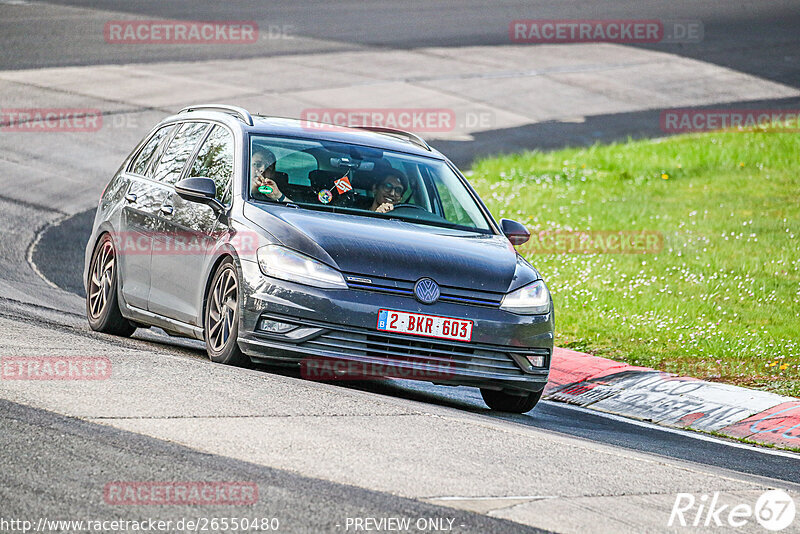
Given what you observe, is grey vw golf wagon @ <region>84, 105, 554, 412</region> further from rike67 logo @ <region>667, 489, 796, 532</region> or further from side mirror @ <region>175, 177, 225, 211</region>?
rike67 logo @ <region>667, 489, 796, 532</region>

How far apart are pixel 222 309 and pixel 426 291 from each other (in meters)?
1.40

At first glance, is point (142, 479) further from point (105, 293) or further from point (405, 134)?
point (405, 134)

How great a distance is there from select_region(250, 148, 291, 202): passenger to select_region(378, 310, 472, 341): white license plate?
4.39 ft

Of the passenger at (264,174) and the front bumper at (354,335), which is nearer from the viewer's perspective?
the front bumper at (354,335)

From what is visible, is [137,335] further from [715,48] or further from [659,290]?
[715,48]

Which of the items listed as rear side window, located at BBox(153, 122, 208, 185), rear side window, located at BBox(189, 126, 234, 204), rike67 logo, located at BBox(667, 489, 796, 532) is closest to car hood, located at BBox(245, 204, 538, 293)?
rear side window, located at BBox(189, 126, 234, 204)

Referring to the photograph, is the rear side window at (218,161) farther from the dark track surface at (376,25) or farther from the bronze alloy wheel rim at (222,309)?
the dark track surface at (376,25)

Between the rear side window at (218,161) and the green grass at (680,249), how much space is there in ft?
13.4

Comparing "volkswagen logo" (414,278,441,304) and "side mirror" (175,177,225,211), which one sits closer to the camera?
"volkswagen logo" (414,278,441,304)

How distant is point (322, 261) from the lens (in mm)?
8055

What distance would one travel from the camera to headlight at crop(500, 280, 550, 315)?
8.38 metres

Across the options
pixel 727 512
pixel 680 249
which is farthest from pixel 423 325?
pixel 680 249

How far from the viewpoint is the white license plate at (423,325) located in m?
8.02

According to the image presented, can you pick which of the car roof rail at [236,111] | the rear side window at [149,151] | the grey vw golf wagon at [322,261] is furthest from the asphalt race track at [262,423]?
the car roof rail at [236,111]
